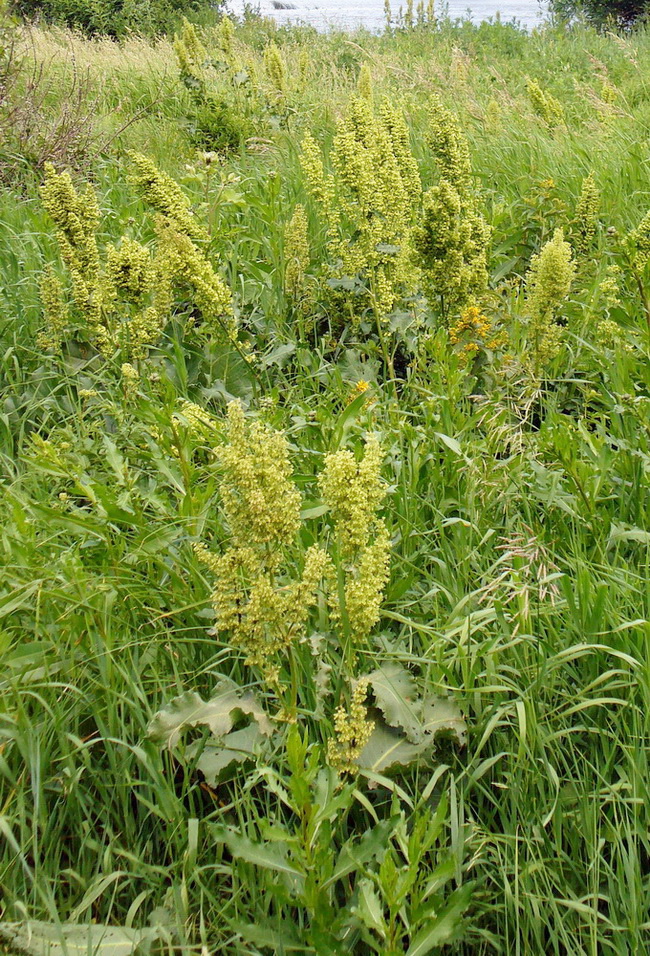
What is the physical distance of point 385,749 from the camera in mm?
1695

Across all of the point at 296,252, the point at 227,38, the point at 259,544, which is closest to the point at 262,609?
the point at 259,544

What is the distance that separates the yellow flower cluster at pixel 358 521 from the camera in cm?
165

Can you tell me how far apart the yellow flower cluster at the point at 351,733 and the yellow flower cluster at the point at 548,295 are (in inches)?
64.9

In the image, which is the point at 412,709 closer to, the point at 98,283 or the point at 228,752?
the point at 228,752

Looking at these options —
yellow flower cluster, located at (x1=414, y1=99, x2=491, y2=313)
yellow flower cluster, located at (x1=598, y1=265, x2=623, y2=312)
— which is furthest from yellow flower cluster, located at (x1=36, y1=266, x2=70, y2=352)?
yellow flower cluster, located at (x1=598, y1=265, x2=623, y2=312)

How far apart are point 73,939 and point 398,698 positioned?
2.36 ft

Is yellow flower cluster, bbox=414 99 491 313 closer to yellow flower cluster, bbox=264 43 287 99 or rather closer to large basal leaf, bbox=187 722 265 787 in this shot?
large basal leaf, bbox=187 722 265 787

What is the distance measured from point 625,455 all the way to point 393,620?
783 millimetres

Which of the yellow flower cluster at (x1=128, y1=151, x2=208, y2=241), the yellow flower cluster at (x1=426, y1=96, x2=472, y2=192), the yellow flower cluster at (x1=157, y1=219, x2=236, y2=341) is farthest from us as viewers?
the yellow flower cluster at (x1=426, y1=96, x2=472, y2=192)

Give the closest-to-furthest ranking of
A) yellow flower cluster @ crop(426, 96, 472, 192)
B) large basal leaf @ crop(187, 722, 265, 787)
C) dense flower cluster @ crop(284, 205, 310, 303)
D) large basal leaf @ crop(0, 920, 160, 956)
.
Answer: large basal leaf @ crop(0, 920, 160, 956) < large basal leaf @ crop(187, 722, 265, 787) < yellow flower cluster @ crop(426, 96, 472, 192) < dense flower cluster @ crop(284, 205, 310, 303)

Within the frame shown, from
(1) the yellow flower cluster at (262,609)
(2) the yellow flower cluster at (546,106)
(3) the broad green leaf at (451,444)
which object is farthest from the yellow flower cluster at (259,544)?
(2) the yellow flower cluster at (546,106)

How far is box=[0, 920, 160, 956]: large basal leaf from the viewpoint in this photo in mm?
1428

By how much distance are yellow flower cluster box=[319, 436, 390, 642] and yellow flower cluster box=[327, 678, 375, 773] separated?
145 millimetres

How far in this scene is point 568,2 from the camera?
18.9m
